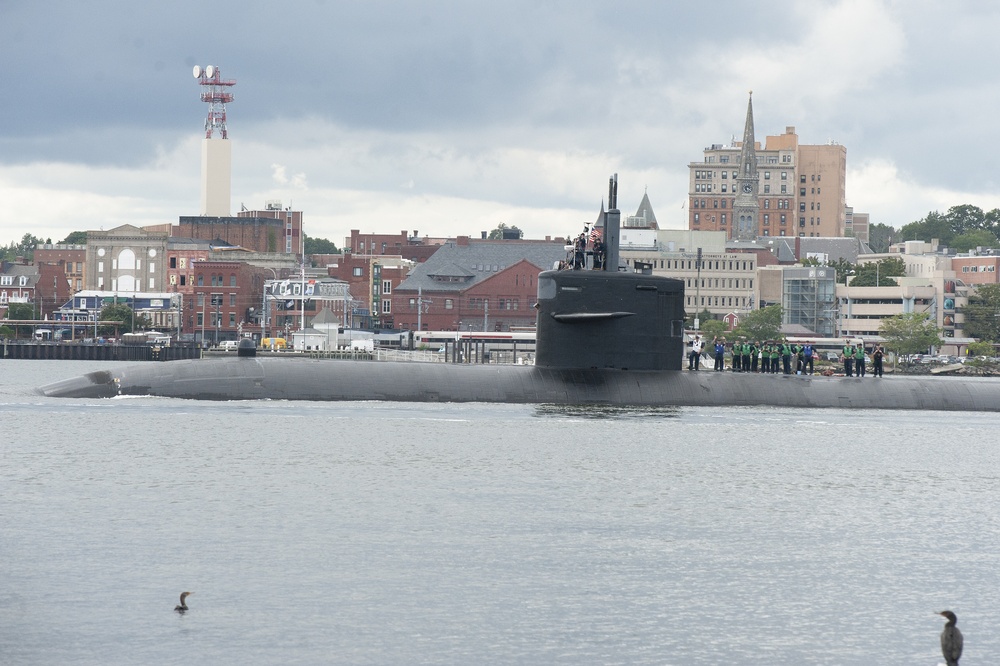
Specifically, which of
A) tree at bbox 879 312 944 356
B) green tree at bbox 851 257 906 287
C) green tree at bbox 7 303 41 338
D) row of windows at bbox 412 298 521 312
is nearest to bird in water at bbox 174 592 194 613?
tree at bbox 879 312 944 356

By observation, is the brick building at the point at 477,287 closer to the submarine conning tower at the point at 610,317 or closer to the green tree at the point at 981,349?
the green tree at the point at 981,349

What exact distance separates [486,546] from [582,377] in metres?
15.7

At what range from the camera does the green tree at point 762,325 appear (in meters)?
112

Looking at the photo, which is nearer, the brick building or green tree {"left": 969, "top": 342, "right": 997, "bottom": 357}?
green tree {"left": 969, "top": 342, "right": 997, "bottom": 357}

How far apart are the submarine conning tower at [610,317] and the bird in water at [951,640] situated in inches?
823

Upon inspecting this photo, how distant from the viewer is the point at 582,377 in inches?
1448

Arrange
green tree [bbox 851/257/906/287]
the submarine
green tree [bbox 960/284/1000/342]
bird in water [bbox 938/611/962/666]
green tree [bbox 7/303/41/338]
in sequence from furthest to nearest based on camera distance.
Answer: green tree [bbox 7/303/41/338] < green tree [bbox 851/257/906/287] < green tree [bbox 960/284/1000/342] < the submarine < bird in water [bbox 938/611/962/666]

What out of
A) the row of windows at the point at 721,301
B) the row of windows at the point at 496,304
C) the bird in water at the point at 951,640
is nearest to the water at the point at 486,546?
the bird in water at the point at 951,640

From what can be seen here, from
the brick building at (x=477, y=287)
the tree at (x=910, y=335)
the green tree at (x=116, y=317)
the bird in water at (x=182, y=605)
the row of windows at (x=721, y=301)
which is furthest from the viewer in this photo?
the row of windows at (x=721, y=301)

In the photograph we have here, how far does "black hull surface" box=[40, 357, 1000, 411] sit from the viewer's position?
37094mm

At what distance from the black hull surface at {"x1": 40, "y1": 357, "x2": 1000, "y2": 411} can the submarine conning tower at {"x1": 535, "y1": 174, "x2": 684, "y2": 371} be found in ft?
1.46

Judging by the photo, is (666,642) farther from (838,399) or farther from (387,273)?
(387,273)

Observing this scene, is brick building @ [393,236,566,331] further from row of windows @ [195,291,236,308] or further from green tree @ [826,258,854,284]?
green tree @ [826,258,854,284]

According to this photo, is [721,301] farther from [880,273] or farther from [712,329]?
[712,329]
